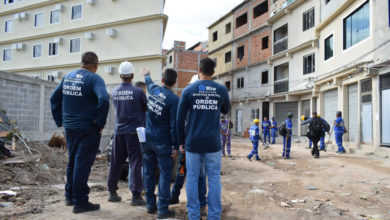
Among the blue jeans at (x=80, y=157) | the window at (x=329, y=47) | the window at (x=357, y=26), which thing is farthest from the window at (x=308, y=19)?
the blue jeans at (x=80, y=157)

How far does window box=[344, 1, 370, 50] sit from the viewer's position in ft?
41.2

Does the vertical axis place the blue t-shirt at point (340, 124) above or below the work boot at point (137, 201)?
above

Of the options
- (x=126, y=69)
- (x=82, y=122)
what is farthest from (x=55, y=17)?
(x=82, y=122)

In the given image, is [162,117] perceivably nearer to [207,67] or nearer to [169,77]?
[169,77]

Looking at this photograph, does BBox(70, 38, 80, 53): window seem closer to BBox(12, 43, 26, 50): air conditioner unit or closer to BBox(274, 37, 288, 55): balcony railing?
BBox(12, 43, 26, 50): air conditioner unit

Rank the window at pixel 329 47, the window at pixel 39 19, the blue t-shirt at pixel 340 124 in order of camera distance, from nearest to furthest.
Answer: the blue t-shirt at pixel 340 124, the window at pixel 329 47, the window at pixel 39 19

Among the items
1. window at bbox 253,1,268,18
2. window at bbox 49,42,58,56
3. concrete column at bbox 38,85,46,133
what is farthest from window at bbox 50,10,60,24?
concrete column at bbox 38,85,46,133

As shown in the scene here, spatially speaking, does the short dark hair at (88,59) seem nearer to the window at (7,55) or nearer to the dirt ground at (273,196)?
the dirt ground at (273,196)

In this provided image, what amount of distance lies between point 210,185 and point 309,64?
61.1 feet

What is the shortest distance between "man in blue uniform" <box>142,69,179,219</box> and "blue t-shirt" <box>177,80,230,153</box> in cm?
32

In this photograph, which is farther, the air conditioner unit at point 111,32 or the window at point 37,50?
the window at point 37,50

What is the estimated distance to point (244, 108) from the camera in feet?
92.7

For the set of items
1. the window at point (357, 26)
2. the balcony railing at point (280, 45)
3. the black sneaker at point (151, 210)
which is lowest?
the black sneaker at point (151, 210)

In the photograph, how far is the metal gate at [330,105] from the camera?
16.1 meters
